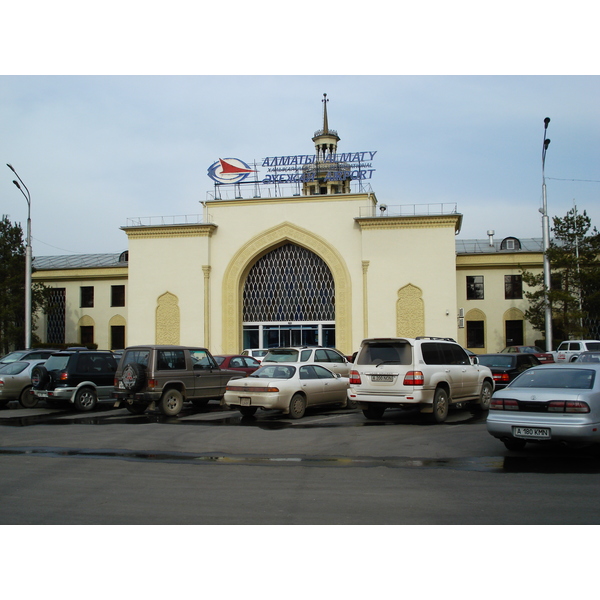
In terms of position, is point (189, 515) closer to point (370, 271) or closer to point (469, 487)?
point (469, 487)

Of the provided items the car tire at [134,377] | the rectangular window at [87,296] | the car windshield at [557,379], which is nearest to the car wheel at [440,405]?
the car windshield at [557,379]

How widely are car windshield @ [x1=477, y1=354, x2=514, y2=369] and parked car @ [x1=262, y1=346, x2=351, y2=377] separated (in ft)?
16.8

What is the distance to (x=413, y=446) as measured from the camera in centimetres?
1052

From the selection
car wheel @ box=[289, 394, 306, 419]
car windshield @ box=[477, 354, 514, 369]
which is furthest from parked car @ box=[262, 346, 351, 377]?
car windshield @ box=[477, 354, 514, 369]

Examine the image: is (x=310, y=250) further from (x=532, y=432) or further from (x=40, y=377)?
(x=532, y=432)

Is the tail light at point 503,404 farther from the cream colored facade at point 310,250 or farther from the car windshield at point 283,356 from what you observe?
the cream colored facade at point 310,250

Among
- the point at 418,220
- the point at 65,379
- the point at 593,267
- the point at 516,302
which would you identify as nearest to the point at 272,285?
the point at 418,220

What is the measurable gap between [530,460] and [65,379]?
1228 cm

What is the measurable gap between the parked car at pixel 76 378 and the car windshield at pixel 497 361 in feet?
39.1

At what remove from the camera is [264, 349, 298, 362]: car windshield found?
17.0 metres

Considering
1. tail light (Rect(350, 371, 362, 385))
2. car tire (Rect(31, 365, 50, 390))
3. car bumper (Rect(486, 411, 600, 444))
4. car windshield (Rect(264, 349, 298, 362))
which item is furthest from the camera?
car windshield (Rect(264, 349, 298, 362))

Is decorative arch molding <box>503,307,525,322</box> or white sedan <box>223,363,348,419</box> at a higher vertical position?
decorative arch molding <box>503,307,525,322</box>

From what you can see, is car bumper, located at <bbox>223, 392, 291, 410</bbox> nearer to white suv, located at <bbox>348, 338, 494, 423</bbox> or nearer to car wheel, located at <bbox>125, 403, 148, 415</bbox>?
white suv, located at <bbox>348, 338, 494, 423</bbox>

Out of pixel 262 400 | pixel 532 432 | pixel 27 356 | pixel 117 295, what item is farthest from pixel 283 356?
pixel 117 295
